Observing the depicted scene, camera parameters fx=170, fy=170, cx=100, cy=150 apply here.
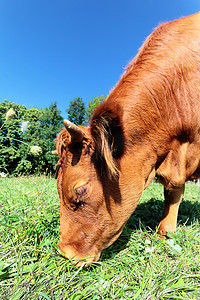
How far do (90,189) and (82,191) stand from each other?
0.27 ft

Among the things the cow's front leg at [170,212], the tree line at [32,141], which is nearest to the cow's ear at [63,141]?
the cow's front leg at [170,212]

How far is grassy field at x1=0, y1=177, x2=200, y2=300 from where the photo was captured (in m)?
1.39

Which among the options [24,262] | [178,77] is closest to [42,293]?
[24,262]

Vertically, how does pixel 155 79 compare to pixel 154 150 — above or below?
above

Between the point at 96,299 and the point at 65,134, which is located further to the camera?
the point at 65,134

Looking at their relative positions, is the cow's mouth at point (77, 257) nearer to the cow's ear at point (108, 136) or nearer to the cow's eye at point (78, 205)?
the cow's eye at point (78, 205)

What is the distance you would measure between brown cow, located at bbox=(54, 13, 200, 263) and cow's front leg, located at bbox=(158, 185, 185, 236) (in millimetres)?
486

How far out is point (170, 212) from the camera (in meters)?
2.55

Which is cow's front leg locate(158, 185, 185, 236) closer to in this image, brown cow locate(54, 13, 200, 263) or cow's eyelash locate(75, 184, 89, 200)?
brown cow locate(54, 13, 200, 263)

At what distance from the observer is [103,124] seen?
1.59m

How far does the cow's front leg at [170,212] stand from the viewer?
2.43 m

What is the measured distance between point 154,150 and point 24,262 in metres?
1.74

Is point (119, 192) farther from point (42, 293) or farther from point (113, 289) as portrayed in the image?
point (42, 293)

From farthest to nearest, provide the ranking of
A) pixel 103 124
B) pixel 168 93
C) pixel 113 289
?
pixel 168 93 → pixel 103 124 → pixel 113 289
